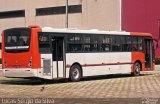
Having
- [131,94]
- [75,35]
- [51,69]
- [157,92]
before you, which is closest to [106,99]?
[131,94]

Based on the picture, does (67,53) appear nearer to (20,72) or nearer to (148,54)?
(20,72)

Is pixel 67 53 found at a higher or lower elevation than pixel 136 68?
higher

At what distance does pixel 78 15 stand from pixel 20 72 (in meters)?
34.8

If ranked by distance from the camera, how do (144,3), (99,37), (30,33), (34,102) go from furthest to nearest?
1. (144,3)
2. (99,37)
3. (30,33)
4. (34,102)

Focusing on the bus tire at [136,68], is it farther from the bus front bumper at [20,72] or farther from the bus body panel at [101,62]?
the bus front bumper at [20,72]

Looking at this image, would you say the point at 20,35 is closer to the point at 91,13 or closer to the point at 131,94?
the point at 131,94

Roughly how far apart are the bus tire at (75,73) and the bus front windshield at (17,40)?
3.23 m

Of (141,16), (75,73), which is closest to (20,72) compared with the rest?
(75,73)

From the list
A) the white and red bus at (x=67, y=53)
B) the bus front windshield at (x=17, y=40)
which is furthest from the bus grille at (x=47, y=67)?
the bus front windshield at (x=17, y=40)

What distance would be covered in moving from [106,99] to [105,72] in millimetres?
12052

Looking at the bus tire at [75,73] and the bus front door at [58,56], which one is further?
the bus tire at [75,73]

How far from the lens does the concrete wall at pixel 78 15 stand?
179 ft

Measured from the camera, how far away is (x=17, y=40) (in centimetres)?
2373

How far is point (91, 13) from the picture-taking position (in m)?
56.2
